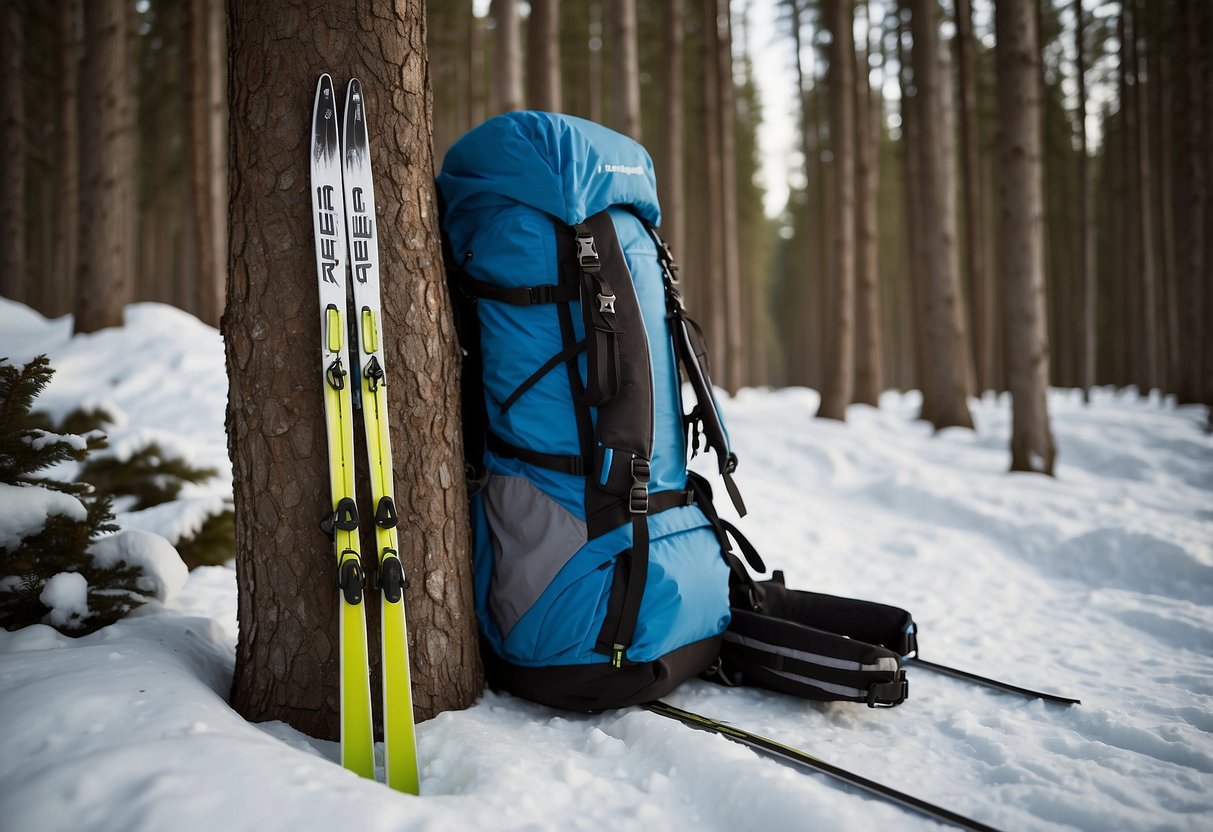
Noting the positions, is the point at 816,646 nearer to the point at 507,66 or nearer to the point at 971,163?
the point at 507,66

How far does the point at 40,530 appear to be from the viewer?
80.4 inches

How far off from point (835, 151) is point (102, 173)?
824cm

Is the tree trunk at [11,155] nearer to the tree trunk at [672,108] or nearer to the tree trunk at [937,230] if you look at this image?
the tree trunk at [672,108]

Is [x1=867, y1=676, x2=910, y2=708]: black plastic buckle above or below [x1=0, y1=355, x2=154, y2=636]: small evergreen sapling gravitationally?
below

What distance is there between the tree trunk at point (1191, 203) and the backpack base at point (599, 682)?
12.5m

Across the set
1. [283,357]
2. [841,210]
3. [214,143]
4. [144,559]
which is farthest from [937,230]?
[214,143]

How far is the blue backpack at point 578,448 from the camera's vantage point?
211 centimetres

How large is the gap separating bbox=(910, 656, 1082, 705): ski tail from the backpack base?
0.95m

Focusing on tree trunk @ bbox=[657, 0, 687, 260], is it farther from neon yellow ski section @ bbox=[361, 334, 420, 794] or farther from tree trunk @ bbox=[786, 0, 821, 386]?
neon yellow ski section @ bbox=[361, 334, 420, 794]

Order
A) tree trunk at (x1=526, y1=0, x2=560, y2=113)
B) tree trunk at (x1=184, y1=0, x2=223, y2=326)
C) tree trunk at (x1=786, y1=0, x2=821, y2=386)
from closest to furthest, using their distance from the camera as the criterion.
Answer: tree trunk at (x1=526, y1=0, x2=560, y2=113)
tree trunk at (x1=184, y1=0, x2=223, y2=326)
tree trunk at (x1=786, y1=0, x2=821, y2=386)

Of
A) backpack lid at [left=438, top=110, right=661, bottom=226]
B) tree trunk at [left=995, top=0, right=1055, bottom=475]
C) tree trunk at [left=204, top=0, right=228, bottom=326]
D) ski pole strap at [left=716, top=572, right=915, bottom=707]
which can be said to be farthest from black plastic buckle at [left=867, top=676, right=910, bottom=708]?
tree trunk at [left=204, top=0, right=228, bottom=326]

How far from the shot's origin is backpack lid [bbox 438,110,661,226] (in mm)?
2158

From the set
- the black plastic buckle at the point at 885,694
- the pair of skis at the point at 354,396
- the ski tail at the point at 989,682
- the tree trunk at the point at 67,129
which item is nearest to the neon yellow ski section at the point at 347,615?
the pair of skis at the point at 354,396

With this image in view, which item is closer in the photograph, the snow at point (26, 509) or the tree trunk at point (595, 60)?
the snow at point (26, 509)
